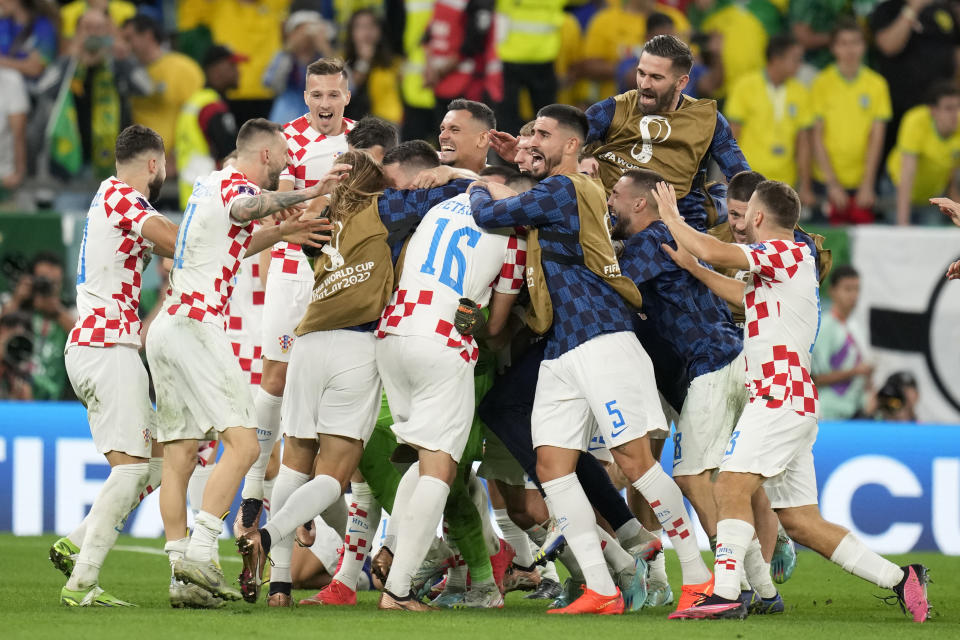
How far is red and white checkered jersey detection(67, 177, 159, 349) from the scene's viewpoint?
7820mm

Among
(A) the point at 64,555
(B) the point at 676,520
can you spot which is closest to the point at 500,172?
(B) the point at 676,520

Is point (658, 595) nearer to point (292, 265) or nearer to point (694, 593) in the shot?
point (694, 593)

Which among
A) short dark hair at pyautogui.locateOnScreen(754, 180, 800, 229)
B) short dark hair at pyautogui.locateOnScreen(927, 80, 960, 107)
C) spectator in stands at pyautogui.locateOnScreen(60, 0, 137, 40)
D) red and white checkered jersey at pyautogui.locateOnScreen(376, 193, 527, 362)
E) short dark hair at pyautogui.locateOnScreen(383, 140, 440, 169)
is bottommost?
red and white checkered jersey at pyautogui.locateOnScreen(376, 193, 527, 362)

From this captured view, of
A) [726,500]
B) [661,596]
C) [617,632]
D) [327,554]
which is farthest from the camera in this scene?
[327,554]

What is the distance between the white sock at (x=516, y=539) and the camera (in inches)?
354

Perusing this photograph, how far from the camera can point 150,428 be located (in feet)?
26.0

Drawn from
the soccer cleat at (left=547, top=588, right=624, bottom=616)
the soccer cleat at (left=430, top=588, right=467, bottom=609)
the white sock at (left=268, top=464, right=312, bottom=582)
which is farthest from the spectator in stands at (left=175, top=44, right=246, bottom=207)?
the soccer cleat at (left=547, top=588, right=624, bottom=616)

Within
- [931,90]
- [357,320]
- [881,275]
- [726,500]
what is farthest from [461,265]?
[931,90]

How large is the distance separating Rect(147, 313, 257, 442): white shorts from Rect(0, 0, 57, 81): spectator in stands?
7.41 meters

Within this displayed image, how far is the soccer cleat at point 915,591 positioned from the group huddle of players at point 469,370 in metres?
0.01

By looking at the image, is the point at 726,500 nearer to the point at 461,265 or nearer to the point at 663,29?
the point at 461,265

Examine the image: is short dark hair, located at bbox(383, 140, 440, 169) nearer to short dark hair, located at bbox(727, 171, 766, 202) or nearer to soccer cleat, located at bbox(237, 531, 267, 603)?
short dark hair, located at bbox(727, 171, 766, 202)

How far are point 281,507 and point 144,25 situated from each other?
7471mm

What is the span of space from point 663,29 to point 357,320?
7199 millimetres
